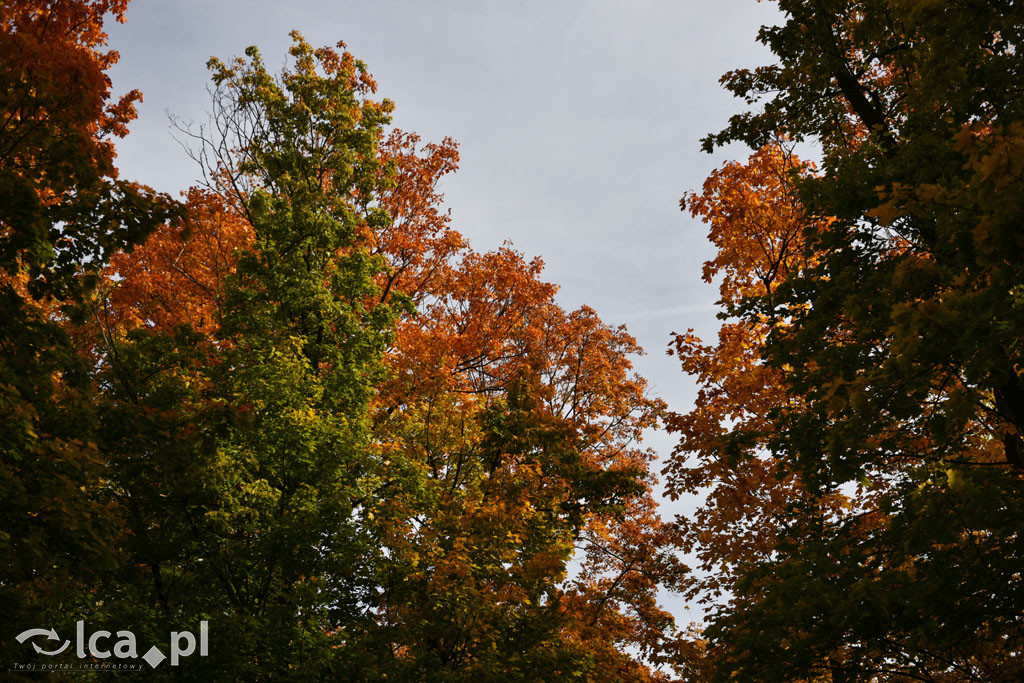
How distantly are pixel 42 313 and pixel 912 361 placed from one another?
374 inches

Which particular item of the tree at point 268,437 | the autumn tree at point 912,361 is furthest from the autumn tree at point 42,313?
the autumn tree at point 912,361

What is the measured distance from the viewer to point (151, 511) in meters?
11.5

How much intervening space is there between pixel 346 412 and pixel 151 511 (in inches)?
149

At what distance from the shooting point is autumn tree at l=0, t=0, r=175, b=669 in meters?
7.80

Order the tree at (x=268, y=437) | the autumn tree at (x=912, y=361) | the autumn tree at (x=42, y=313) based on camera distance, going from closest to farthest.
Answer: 1. the autumn tree at (x=912, y=361)
2. the autumn tree at (x=42, y=313)
3. the tree at (x=268, y=437)

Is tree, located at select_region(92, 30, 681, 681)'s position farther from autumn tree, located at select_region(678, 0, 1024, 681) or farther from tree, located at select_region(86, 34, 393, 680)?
autumn tree, located at select_region(678, 0, 1024, 681)

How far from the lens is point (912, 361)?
645 centimetres

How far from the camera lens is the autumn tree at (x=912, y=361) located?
634 centimetres

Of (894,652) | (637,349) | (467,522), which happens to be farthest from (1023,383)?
(637,349)

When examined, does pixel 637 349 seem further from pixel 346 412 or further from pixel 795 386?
pixel 795 386

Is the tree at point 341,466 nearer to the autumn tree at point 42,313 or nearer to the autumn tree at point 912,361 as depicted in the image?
the autumn tree at point 42,313

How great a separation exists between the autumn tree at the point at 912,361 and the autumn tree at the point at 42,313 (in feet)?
24.6

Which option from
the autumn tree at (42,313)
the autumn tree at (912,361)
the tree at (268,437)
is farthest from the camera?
the tree at (268,437)

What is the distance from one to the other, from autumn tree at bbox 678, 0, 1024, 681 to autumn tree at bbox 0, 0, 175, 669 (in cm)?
749
